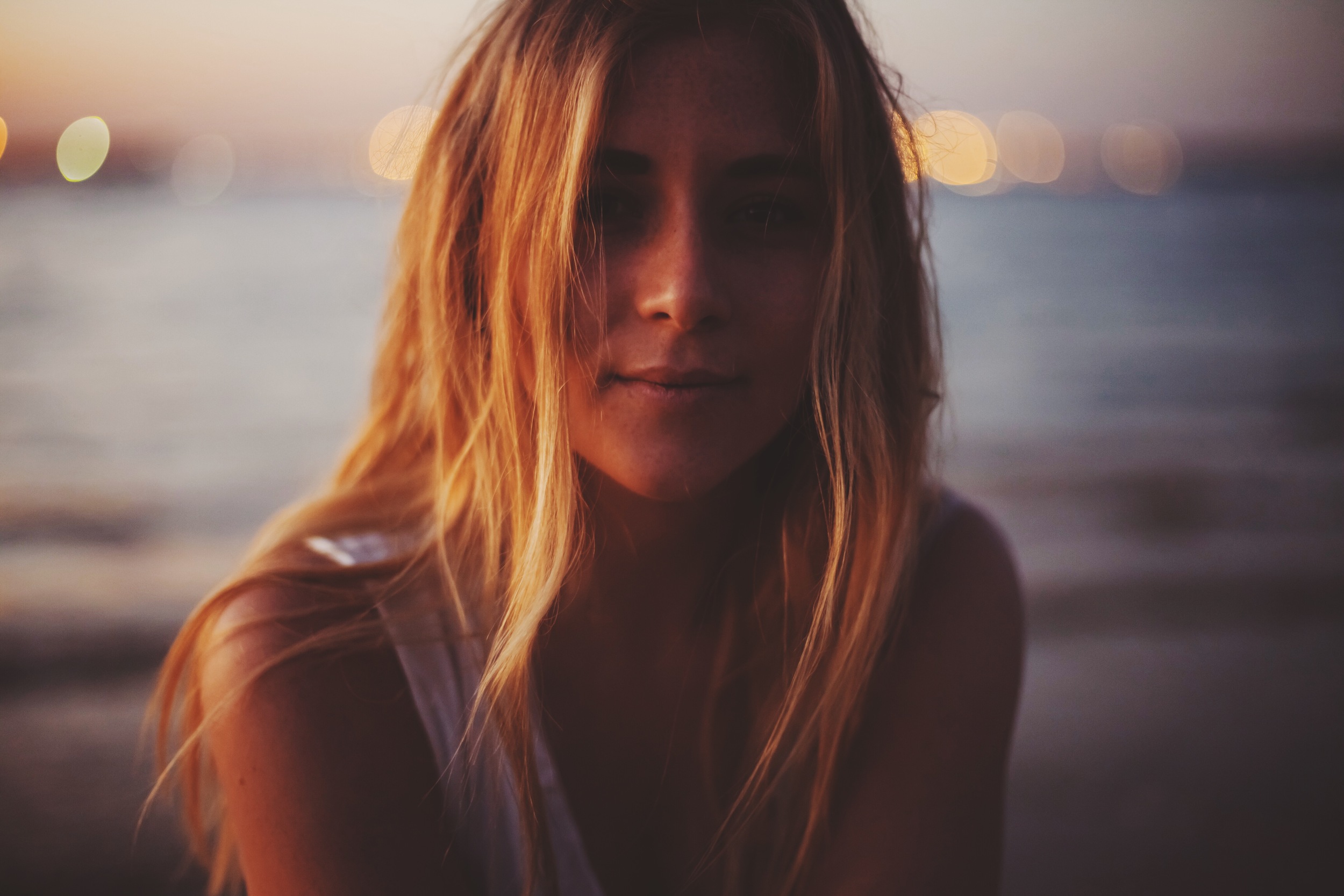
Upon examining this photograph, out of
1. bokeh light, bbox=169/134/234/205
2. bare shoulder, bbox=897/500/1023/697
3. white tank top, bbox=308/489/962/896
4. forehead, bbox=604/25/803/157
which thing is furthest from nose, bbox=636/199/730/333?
bokeh light, bbox=169/134/234/205

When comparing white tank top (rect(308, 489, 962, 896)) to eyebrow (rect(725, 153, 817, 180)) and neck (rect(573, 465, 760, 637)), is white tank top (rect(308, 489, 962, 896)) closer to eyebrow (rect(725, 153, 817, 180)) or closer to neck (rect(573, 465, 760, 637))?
neck (rect(573, 465, 760, 637))

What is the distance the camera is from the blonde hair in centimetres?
136

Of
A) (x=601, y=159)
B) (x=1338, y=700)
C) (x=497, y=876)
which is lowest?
(x=1338, y=700)

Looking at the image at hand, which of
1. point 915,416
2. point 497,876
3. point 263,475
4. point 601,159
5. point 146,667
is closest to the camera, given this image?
point 601,159

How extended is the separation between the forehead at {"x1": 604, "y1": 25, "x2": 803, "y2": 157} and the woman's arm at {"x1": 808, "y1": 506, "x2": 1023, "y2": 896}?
96cm

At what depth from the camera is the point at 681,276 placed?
4.20ft

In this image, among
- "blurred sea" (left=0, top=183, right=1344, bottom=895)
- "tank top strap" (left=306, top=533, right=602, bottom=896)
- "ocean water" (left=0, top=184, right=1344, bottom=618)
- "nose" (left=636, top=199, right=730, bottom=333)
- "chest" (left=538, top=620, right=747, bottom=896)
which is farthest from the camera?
"ocean water" (left=0, top=184, right=1344, bottom=618)

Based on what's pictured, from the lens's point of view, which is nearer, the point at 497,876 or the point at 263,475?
the point at 497,876

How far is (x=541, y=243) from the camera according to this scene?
134 centimetres

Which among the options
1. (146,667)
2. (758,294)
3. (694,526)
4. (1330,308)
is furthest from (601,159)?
(1330,308)

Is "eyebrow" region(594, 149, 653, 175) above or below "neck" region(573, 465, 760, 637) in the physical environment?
above

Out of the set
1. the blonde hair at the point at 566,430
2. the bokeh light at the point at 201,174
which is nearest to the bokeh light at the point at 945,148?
the blonde hair at the point at 566,430

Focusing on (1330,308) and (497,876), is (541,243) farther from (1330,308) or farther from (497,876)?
(1330,308)

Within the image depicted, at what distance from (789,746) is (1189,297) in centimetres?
1305
